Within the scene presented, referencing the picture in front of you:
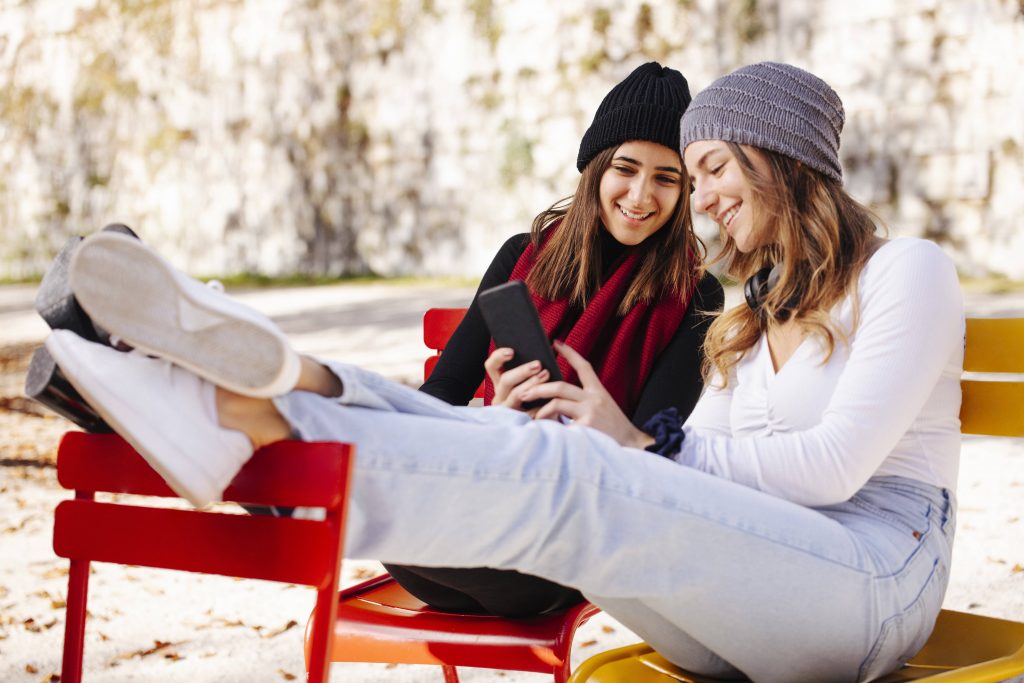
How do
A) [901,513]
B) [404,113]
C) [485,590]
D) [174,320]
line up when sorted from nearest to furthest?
[174,320], [901,513], [485,590], [404,113]

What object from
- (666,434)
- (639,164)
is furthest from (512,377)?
(639,164)

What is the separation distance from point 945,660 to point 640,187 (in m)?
1.32

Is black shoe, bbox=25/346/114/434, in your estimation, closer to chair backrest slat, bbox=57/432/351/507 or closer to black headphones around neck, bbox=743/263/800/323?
chair backrest slat, bbox=57/432/351/507

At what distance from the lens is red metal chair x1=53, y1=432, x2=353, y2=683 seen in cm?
134

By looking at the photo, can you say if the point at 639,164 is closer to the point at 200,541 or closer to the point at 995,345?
the point at 995,345

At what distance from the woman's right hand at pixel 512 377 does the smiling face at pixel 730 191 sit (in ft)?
1.43

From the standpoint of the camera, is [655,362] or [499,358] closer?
[499,358]

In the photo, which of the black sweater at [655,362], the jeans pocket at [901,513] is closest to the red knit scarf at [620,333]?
the black sweater at [655,362]

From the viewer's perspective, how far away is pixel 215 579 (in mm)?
3936

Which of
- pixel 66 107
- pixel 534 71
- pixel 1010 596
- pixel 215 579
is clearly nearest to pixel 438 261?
pixel 534 71

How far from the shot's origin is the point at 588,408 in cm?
183

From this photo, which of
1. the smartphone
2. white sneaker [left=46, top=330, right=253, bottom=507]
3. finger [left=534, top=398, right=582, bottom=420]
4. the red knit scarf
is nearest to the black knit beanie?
the red knit scarf

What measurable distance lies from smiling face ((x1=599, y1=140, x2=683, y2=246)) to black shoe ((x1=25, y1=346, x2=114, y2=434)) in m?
1.49

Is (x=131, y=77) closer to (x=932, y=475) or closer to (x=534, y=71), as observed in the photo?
(x=534, y=71)
